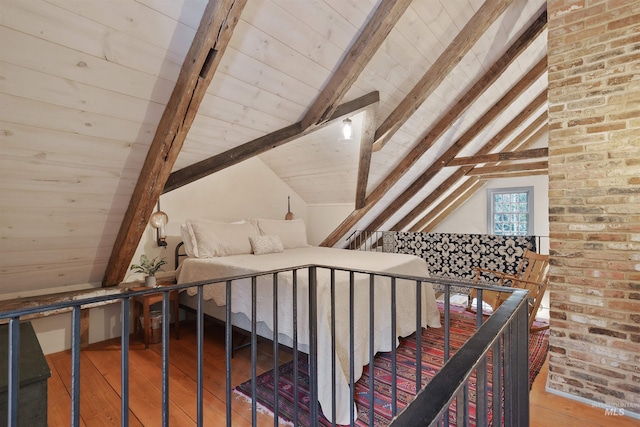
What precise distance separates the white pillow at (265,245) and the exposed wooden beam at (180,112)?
47.5 inches

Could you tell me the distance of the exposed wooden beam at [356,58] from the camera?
6.43 feet

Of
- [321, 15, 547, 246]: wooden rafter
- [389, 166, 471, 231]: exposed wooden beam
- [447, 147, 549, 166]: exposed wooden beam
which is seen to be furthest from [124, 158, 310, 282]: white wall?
[447, 147, 549, 166]: exposed wooden beam

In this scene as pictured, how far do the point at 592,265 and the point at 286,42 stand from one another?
92.2 inches

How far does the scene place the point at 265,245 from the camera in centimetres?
361

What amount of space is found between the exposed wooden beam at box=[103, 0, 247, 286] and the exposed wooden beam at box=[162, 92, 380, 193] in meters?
0.59

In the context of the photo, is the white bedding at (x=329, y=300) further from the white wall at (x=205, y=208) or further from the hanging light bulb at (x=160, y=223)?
the white wall at (x=205, y=208)

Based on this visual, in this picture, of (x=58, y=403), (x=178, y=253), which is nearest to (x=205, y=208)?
(x=178, y=253)

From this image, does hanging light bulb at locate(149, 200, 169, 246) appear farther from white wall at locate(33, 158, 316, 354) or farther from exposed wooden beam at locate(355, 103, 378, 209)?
exposed wooden beam at locate(355, 103, 378, 209)

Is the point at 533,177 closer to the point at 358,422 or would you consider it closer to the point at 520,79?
the point at 520,79

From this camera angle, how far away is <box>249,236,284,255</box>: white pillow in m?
3.55

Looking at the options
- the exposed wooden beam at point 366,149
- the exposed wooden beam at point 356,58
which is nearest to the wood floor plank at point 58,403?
the exposed wooden beam at point 356,58

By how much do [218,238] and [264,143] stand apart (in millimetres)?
1169

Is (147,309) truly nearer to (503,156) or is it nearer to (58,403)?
(58,403)

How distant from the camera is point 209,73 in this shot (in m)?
1.73
